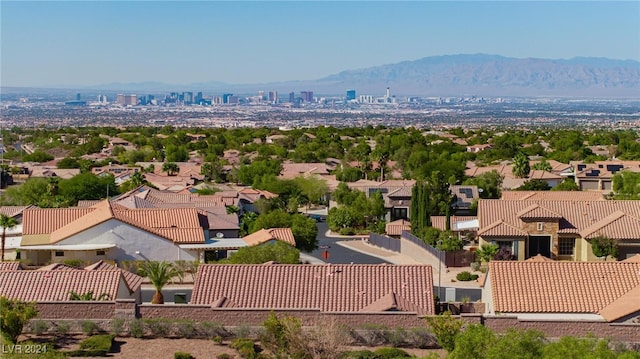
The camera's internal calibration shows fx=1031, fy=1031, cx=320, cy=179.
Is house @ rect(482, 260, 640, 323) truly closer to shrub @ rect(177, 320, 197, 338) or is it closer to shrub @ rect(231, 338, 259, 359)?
shrub @ rect(231, 338, 259, 359)

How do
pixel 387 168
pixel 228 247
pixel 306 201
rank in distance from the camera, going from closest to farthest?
pixel 228 247
pixel 306 201
pixel 387 168

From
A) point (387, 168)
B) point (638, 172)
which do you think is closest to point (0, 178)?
point (387, 168)

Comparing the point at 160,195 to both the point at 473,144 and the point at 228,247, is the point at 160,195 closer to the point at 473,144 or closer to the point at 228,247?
the point at 228,247

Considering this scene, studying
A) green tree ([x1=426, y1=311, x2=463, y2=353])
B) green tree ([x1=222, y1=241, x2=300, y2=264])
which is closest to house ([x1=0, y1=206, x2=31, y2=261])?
green tree ([x1=222, y1=241, x2=300, y2=264])

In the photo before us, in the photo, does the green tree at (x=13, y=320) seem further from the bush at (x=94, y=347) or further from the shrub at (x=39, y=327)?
the bush at (x=94, y=347)

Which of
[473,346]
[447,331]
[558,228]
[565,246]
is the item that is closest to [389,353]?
[447,331]
